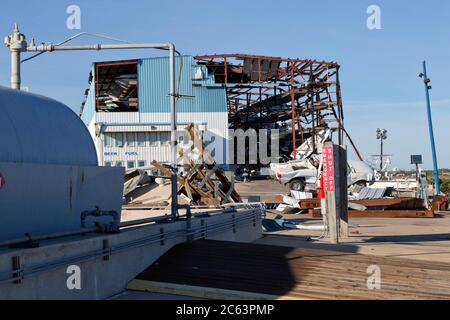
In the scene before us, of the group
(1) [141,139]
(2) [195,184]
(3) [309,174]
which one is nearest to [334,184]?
(2) [195,184]

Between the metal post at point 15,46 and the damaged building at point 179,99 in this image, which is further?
the damaged building at point 179,99

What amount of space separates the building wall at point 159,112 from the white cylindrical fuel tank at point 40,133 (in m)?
40.3

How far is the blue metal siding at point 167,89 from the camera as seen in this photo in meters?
50.9

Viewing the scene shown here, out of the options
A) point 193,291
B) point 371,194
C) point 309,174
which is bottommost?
point 193,291

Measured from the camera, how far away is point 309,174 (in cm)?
4241

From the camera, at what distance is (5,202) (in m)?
7.59

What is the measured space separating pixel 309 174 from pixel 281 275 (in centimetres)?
3351

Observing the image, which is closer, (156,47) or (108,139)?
(156,47)

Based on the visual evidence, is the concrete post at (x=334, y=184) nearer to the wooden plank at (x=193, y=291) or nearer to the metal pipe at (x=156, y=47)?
the metal pipe at (x=156, y=47)

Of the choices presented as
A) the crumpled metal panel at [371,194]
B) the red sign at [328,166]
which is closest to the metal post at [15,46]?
the red sign at [328,166]

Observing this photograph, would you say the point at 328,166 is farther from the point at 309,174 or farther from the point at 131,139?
the point at 131,139

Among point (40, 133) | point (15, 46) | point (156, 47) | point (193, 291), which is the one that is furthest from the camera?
point (156, 47)

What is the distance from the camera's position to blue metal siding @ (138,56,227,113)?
167 feet
